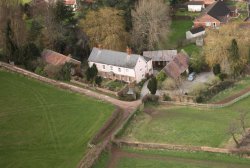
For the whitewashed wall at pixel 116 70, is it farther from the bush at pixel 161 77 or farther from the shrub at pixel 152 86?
the shrub at pixel 152 86

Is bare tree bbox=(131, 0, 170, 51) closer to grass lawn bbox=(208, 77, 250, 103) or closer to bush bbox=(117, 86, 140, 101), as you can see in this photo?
bush bbox=(117, 86, 140, 101)

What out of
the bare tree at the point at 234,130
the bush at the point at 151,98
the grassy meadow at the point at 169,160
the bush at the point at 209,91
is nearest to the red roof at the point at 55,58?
the bush at the point at 151,98

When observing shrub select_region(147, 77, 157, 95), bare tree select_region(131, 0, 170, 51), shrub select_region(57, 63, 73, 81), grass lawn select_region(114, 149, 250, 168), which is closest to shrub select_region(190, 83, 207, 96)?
shrub select_region(147, 77, 157, 95)


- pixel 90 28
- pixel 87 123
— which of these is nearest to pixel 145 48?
pixel 90 28

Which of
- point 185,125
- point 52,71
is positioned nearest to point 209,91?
point 185,125

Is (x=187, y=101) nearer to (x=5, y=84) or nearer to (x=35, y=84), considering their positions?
(x=35, y=84)

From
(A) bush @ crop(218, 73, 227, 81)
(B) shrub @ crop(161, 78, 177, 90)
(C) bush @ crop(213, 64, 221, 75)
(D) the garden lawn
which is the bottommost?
(D) the garden lawn
